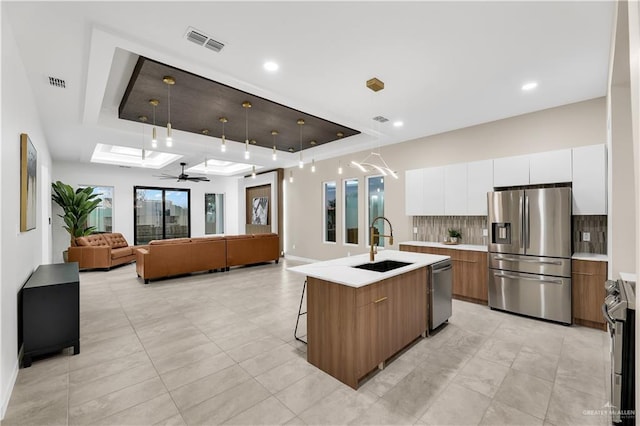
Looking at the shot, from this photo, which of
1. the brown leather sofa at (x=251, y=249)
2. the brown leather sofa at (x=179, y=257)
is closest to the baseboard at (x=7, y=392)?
the brown leather sofa at (x=179, y=257)

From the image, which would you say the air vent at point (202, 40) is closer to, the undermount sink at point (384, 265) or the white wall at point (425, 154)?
the undermount sink at point (384, 265)

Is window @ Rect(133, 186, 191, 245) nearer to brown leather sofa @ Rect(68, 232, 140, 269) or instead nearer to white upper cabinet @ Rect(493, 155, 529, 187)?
brown leather sofa @ Rect(68, 232, 140, 269)

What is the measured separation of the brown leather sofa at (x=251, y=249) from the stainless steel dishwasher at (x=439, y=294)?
5042 millimetres

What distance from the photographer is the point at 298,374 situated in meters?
2.52

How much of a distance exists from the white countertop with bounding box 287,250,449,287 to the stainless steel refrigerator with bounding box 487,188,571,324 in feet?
3.86

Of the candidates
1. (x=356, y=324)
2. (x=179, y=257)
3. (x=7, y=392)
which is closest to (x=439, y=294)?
(x=356, y=324)

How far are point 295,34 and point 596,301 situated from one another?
454cm

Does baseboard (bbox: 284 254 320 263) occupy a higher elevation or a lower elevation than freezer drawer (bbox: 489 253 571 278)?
lower

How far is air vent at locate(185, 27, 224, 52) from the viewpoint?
97.4 inches

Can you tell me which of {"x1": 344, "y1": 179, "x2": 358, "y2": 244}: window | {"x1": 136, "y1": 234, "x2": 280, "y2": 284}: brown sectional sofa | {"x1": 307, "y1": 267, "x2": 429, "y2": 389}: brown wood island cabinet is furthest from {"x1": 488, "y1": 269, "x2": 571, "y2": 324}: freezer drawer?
{"x1": 136, "y1": 234, "x2": 280, "y2": 284}: brown sectional sofa

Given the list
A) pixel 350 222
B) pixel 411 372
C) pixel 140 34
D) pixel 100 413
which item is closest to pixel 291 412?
pixel 411 372

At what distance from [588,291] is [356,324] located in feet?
10.7

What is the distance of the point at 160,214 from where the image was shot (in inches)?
409

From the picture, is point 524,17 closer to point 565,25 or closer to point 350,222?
point 565,25
